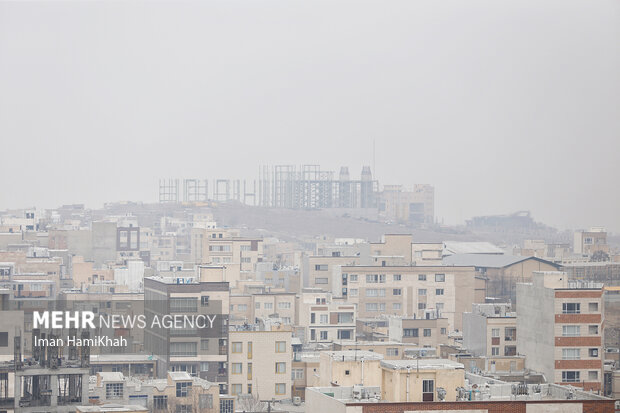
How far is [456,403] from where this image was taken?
27.2 feet

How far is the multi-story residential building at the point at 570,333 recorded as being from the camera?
12.9 m

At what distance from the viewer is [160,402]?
1101 centimetres

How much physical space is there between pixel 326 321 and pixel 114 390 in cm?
673

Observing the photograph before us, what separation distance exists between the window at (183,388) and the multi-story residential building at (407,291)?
8.63 m

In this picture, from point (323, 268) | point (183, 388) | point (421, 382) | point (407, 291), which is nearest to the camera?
point (421, 382)

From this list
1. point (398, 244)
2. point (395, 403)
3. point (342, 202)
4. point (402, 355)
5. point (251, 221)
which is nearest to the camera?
point (395, 403)

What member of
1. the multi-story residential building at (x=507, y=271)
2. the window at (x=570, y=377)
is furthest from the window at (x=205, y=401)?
the multi-story residential building at (x=507, y=271)

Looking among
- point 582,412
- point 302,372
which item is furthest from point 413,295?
point 582,412

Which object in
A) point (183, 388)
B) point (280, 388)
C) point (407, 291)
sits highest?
point (407, 291)

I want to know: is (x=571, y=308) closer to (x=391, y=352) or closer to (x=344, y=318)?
(x=391, y=352)

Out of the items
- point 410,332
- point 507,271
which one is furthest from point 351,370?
point 507,271

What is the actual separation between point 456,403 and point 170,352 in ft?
19.5

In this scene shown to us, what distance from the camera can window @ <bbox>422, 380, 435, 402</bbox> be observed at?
8703 millimetres

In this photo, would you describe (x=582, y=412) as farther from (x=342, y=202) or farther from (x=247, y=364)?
(x=342, y=202)
